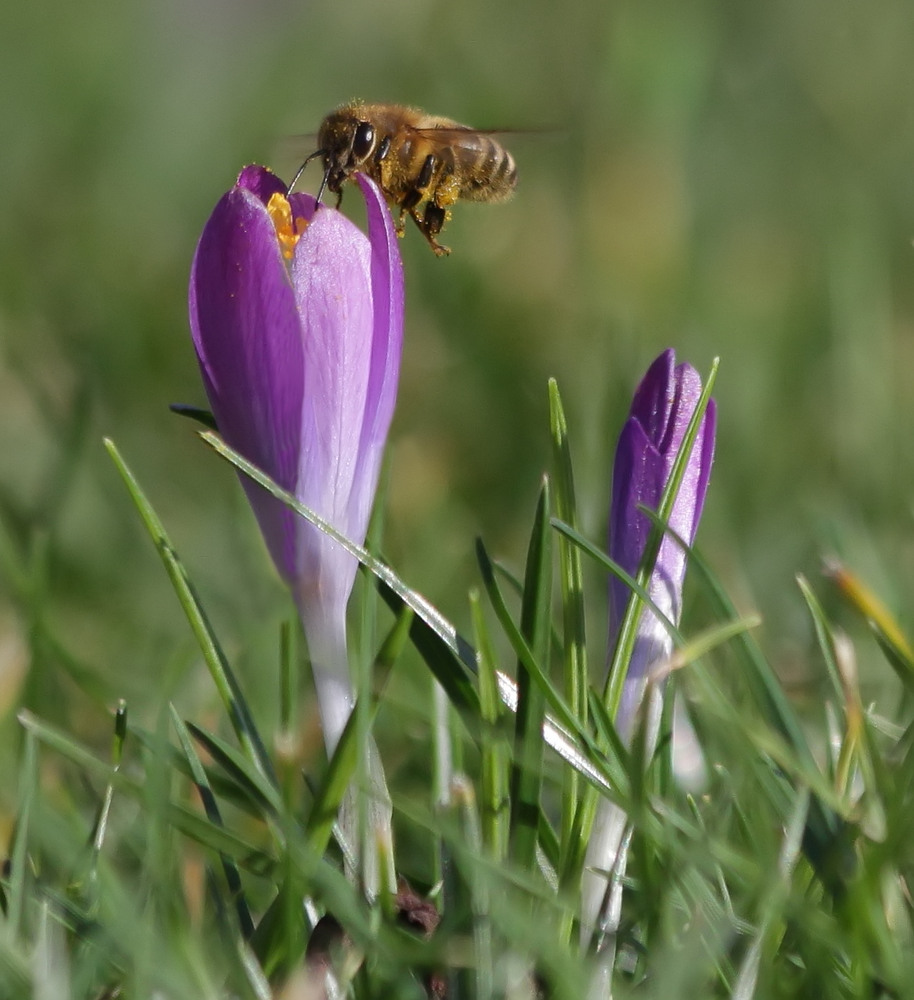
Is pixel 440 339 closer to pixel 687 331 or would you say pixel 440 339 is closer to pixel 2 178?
pixel 687 331

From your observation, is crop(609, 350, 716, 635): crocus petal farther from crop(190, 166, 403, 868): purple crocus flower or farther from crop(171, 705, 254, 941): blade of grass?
crop(171, 705, 254, 941): blade of grass

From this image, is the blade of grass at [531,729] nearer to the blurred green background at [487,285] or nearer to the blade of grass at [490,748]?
the blade of grass at [490,748]

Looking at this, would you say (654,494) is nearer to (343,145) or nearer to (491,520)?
(343,145)

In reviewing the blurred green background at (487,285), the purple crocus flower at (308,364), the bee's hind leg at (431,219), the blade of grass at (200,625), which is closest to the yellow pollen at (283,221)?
the purple crocus flower at (308,364)

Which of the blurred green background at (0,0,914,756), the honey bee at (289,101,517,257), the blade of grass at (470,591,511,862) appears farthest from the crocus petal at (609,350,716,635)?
the honey bee at (289,101,517,257)

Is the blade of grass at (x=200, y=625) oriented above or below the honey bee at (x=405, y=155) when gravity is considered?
below
